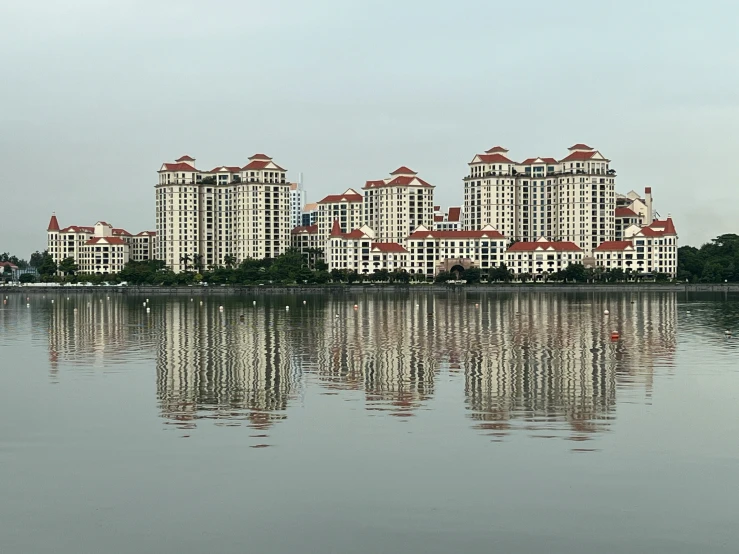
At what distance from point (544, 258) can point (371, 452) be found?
175m

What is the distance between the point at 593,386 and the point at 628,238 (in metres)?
173

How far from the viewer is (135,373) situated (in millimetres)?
36562

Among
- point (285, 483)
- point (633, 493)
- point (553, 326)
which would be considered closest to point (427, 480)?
point (285, 483)

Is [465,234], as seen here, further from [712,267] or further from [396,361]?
[396,361]

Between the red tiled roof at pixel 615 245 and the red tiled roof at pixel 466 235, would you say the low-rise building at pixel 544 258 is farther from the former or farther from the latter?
the red tiled roof at pixel 466 235

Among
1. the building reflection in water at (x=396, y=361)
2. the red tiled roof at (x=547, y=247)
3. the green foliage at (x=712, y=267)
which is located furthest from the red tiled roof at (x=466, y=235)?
the building reflection in water at (x=396, y=361)

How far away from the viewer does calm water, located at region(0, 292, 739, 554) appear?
15.6 meters

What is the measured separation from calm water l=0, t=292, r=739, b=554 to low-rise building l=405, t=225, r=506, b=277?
501 ft

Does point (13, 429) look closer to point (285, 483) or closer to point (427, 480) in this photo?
point (285, 483)

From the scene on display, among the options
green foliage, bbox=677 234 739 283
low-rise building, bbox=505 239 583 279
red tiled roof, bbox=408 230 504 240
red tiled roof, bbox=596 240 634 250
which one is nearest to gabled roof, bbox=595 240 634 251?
red tiled roof, bbox=596 240 634 250

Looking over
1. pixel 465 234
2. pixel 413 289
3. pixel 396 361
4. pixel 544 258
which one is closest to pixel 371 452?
pixel 396 361

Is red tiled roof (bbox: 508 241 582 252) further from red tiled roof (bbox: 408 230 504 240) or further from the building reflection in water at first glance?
the building reflection in water

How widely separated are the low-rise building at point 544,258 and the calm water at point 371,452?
149209 mm

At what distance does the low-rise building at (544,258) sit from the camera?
192000mm
